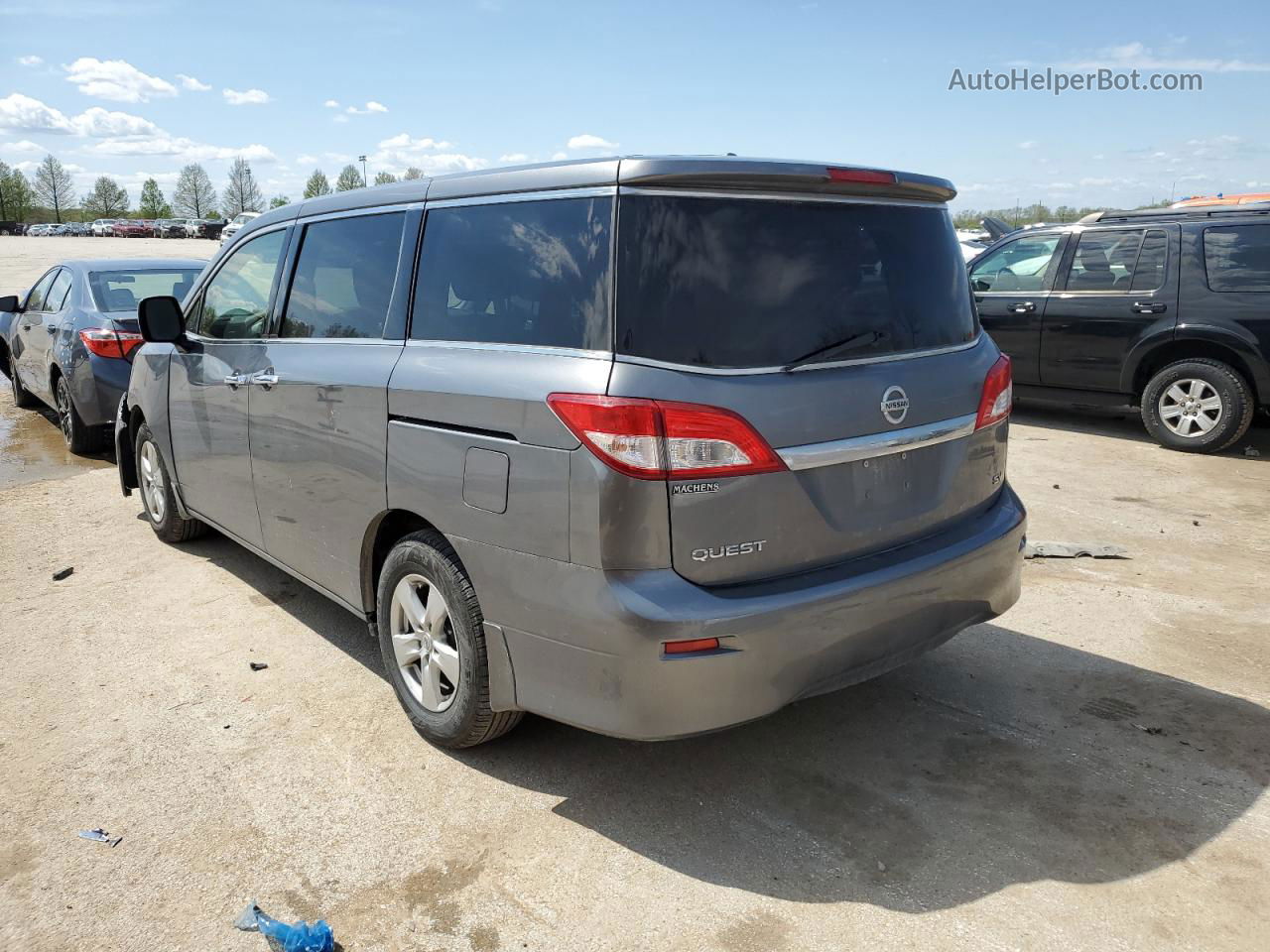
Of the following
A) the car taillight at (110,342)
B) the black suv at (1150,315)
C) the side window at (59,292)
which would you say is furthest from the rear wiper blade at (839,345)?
the side window at (59,292)

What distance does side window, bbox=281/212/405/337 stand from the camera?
3691mm

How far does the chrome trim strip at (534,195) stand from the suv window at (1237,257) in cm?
729

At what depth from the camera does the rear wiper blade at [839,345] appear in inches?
112

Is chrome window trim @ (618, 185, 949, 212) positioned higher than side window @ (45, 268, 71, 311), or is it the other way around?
chrome window trim @ (618, 185, 949, 212)

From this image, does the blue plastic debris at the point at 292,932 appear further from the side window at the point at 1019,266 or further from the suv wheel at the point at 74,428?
the side window at the point at 1019,266

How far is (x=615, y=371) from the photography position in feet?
8.79

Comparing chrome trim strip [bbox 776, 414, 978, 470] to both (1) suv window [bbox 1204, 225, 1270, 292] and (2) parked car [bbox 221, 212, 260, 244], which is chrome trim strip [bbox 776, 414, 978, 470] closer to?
(2) parked car [bbox 221, 212, 260, 244]

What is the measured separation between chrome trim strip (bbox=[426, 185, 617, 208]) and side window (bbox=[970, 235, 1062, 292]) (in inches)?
291

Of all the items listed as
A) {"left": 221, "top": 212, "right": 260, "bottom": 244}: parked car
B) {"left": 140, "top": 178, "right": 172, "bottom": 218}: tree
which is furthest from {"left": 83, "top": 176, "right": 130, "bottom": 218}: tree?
{"left": 221, "top": 212, "right": 260, "bottom": 244}: parked car

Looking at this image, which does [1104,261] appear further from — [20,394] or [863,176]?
[20,394]

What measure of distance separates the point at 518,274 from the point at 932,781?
215 centimetres

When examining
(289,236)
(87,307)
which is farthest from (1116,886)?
(87,307)

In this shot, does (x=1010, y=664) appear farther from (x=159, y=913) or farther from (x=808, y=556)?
(x=159, y=913)

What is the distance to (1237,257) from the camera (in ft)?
26.7
